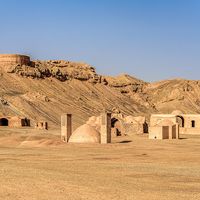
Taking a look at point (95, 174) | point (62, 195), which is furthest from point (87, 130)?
point (62, 195)

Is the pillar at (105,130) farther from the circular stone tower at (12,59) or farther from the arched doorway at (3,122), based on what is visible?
the circular stone tower at (12,59)

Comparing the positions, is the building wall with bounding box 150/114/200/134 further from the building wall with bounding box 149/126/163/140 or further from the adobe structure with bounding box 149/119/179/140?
the building wall with bounding box 149/126/163/140

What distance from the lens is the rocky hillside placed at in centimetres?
5706

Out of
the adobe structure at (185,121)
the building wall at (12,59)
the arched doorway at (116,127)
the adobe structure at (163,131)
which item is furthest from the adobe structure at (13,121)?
the building wall at (12,59)

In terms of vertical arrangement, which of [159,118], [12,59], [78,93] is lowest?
[159,118]

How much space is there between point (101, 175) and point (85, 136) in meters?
16.2

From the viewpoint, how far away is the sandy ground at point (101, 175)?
490 inches

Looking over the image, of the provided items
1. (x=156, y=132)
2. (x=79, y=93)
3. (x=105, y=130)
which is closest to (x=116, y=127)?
(x=156, y=132)

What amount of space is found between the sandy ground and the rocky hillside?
29.1 metres

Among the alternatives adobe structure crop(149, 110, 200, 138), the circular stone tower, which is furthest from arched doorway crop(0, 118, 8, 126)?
the circular stone tower

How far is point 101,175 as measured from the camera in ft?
53.4

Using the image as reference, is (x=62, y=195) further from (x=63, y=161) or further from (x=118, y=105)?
(x=118, y=105)

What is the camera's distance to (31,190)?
41.5 feet

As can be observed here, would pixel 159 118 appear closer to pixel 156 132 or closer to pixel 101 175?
pixel 156 132
